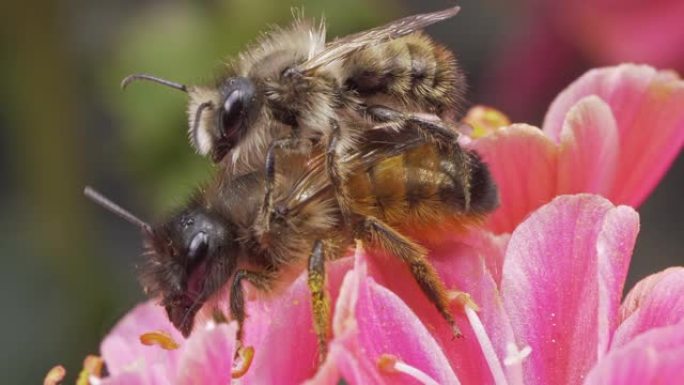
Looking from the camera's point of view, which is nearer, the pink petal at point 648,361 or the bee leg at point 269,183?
the pink petal at point 648,361

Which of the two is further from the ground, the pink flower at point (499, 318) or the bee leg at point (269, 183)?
the bee leg at point (269, 183)

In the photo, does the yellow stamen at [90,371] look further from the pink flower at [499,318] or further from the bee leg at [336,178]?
the bee leg at [336,178]

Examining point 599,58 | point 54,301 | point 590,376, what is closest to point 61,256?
point 54,301

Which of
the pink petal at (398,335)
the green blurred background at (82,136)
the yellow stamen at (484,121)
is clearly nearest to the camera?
the pink petal at (398,335)

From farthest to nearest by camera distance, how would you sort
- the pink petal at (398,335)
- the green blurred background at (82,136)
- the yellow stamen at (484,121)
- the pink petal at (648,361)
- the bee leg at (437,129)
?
the green blurred background at (82,136), the yellow stamen at (484,121), the bee leg at (437,129), the pink petal at (398,335), the pink petal at (648,361)

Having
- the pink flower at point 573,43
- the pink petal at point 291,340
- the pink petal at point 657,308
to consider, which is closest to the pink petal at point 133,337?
the pink petal at point 291,340

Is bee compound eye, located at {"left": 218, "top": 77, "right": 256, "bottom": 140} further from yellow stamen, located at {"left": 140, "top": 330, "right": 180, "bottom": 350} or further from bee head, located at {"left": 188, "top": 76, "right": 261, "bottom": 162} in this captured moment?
yellow stamen, located at {"left": 140, "top": 330, "right": 180, "bottom": 350}

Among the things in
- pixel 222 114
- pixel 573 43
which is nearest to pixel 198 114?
pixel 222 114

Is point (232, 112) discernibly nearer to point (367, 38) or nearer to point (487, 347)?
point (367, 38)
